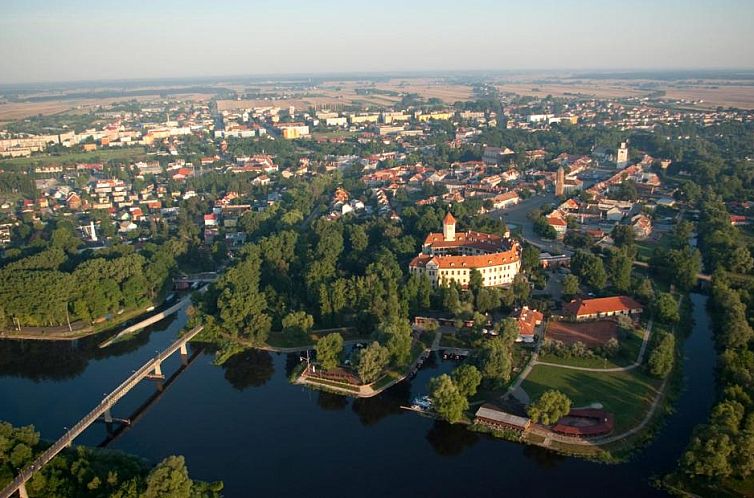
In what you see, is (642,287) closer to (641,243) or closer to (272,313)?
(641,243)

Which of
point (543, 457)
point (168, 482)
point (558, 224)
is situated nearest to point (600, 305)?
point (543, 457)

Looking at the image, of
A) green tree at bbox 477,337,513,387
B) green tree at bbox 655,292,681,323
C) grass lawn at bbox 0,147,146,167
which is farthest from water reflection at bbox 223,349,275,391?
grass lawn at bbox 0,147,146,167

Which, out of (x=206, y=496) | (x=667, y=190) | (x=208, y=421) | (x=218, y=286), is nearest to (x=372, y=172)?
(x=667, y=190)

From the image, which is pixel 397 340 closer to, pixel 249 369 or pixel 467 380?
pixel 467 380

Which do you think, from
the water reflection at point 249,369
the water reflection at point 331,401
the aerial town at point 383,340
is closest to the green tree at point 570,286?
the aerial town at point 383,340

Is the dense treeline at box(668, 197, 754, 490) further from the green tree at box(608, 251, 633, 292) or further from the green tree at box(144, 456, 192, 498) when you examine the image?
the green tree at box(144, 456, 192, 498)

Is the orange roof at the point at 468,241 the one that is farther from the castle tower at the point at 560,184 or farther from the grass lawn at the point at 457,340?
the castle tower at the point at 560,184

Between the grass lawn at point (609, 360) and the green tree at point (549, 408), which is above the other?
the green tree at point (549, 408)
